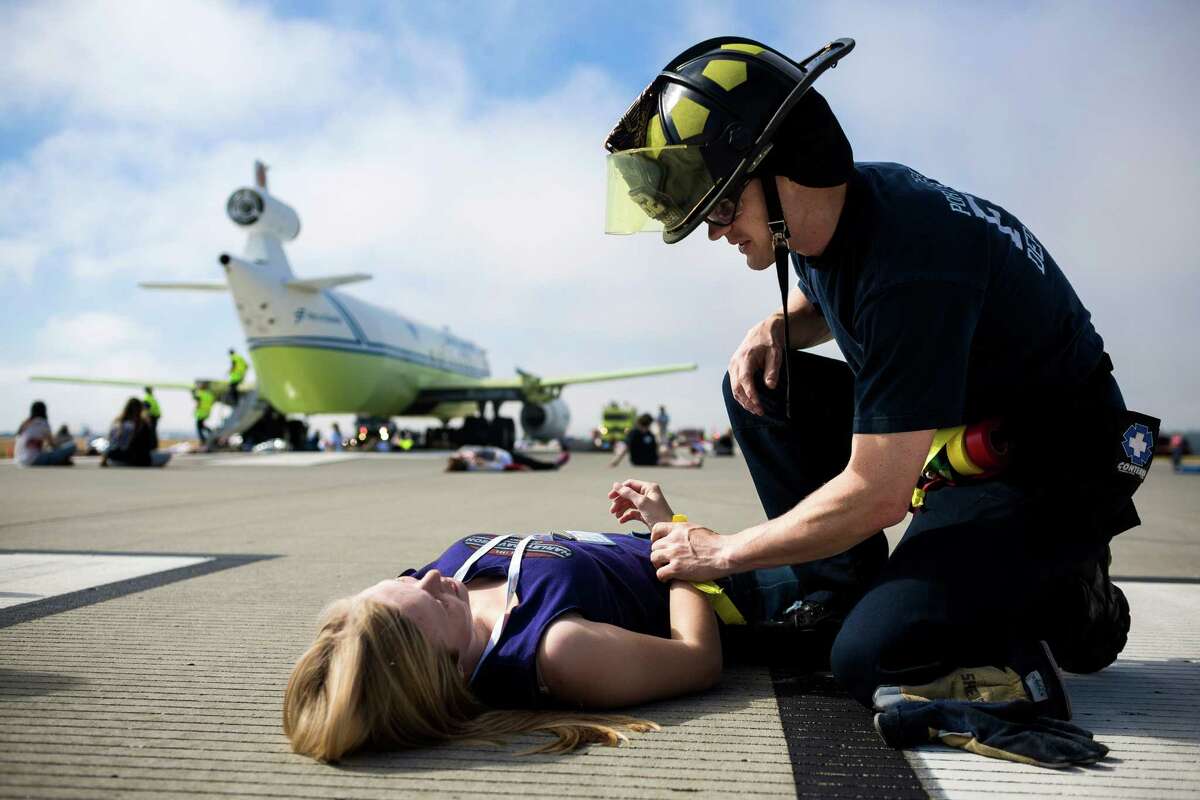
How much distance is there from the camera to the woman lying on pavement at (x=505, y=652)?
Result: 4.29 ft

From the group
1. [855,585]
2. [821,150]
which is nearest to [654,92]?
[821,150]

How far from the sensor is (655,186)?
168cm

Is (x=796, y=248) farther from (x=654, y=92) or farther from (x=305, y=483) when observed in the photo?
(x=305, y=483)

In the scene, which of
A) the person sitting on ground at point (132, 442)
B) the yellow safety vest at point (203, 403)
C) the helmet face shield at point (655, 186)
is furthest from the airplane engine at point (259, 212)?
the helmet face shield at point (655, 186)

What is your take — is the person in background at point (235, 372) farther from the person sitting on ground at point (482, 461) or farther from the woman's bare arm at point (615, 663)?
the woman's bare arm at point (615, 663)

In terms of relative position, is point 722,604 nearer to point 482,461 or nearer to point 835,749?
point 835,749

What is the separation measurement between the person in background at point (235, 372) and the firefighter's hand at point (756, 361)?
2471cm

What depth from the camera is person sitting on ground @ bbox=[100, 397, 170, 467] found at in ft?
41.8

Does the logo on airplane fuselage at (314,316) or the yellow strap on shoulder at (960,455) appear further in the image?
the logo on airplane fuselage at (314,316)

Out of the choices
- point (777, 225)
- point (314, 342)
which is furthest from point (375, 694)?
point (314, 342)

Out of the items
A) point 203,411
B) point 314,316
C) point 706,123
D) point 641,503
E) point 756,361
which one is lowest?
point 641,503

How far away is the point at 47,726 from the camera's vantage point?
55.4 inches

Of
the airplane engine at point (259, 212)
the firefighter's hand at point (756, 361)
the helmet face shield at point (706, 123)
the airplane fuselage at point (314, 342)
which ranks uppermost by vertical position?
the airplane engine at point (259, 212)

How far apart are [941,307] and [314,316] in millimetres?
22011
